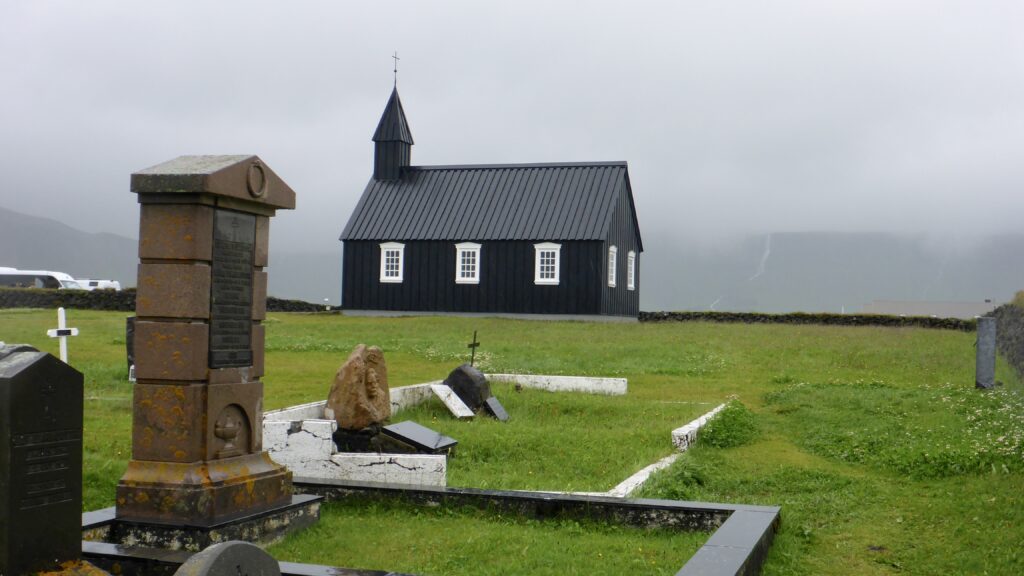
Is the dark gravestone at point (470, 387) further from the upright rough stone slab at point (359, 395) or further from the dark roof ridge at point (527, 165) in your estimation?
the dark roof ridge at point (527, 165)

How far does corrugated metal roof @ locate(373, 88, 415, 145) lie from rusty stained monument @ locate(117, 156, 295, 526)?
3477cm

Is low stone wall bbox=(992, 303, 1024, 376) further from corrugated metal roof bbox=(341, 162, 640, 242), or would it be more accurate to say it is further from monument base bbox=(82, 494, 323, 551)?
monument base bbox=(82, 494, 323, 551)

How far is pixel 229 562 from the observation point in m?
4.45

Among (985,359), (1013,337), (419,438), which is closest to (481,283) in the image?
(1013,337)

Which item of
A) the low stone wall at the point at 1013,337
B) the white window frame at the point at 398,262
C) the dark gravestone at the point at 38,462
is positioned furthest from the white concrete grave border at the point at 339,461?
the white window frame at the point at 398,262

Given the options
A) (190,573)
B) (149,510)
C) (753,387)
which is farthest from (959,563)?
(753,387)

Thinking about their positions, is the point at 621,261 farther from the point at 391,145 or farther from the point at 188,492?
the point at 188,492

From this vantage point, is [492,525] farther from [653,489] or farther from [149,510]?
[149,510]

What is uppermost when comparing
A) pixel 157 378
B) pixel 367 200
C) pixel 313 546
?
pixel 367 200

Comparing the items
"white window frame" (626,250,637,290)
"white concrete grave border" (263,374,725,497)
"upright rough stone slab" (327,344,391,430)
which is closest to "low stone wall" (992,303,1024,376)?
"white concrete grave border" (263,374,725,497)

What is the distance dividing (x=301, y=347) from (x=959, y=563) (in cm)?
1891

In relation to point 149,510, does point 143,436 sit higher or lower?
higher

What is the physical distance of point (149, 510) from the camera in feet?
23.3

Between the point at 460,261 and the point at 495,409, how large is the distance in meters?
24.2
